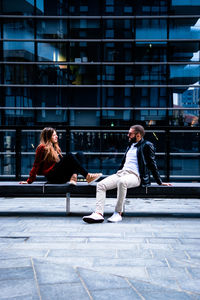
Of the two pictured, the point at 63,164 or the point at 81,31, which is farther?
the point at 81,31

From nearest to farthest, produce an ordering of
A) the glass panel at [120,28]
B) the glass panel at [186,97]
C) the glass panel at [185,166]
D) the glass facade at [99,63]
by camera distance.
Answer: the glass panel at [185,166] < the glass panel at [186,97] < the glass facade at [99,63] < the glass panel at [120,28]

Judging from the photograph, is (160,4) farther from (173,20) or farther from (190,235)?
(190,235)

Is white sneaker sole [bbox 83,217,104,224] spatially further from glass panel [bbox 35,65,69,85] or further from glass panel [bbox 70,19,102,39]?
glass panel [bbox 70,19,102,39]

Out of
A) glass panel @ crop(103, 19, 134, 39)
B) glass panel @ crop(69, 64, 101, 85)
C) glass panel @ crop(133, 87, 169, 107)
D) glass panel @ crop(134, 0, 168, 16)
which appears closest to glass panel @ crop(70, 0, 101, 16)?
glass panel @ crop(103, 19, 134, 39)

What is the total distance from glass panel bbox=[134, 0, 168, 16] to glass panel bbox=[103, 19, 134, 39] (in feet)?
1.95

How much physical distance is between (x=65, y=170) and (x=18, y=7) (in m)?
10.9

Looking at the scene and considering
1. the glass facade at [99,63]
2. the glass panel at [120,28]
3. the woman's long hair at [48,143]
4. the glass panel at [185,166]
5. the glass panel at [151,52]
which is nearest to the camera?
the woman's long hair at [48,143]

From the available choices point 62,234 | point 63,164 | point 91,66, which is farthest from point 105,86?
point 62,234

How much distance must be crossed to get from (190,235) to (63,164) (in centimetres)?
229

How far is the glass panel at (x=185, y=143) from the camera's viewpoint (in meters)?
13.9

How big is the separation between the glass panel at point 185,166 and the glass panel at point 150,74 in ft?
10.4

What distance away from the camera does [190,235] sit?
4.89 m

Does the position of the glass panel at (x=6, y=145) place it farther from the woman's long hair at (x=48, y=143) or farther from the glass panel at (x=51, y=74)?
the woman's long hair at (x=48, y=143)

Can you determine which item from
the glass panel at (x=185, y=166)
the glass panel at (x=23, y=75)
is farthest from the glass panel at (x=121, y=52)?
the glass panel at (x=185, y=166)
